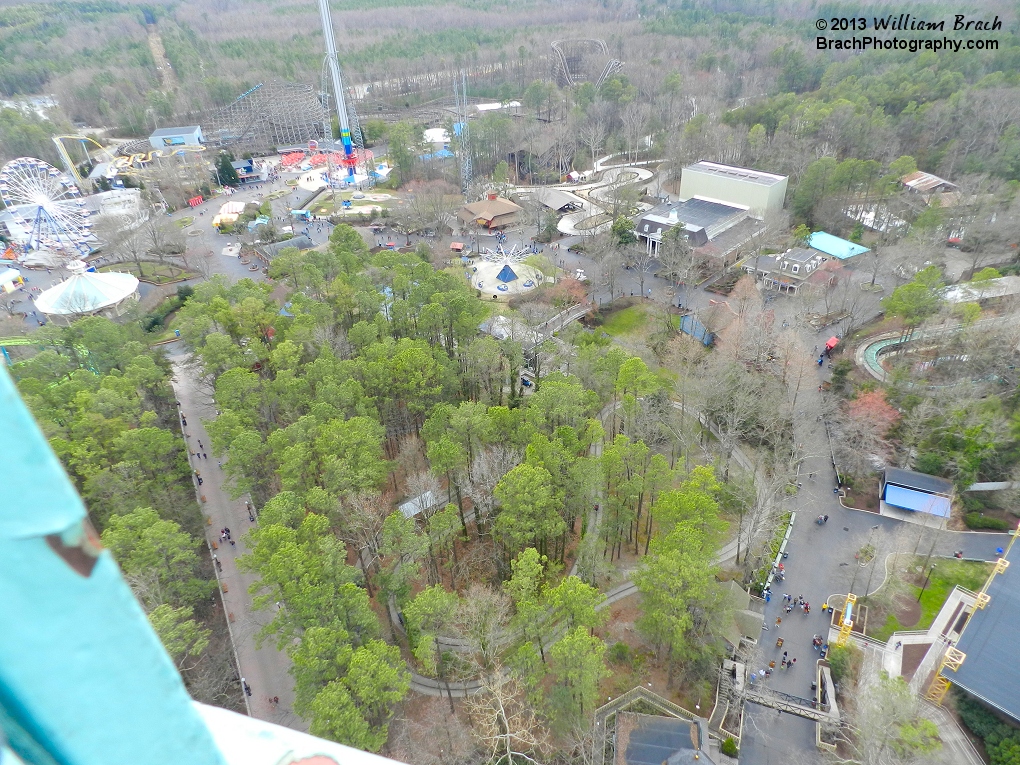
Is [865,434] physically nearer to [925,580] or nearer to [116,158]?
[925,580]

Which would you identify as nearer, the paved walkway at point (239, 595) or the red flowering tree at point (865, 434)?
the paved walkway at point (239, 595)

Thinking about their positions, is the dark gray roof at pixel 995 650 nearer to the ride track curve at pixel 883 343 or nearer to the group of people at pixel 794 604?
the group of people at pixel 794 604

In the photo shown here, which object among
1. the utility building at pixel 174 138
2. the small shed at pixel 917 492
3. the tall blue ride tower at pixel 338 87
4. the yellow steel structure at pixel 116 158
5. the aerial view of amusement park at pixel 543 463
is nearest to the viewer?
the aerial view of amusement park at pixel 543 463

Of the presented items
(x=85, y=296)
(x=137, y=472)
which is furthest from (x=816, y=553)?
(x=85, y=296)

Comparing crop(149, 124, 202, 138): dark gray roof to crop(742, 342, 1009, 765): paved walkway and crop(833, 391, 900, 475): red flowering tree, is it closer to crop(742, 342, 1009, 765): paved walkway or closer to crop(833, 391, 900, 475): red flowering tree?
crop(742, 342, 1009, 765): paved walkway

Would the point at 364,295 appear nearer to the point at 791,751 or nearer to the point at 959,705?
the point at 791,751

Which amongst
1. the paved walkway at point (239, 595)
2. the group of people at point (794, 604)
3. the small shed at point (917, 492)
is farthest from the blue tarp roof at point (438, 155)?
the group of people at point (794, 604)
